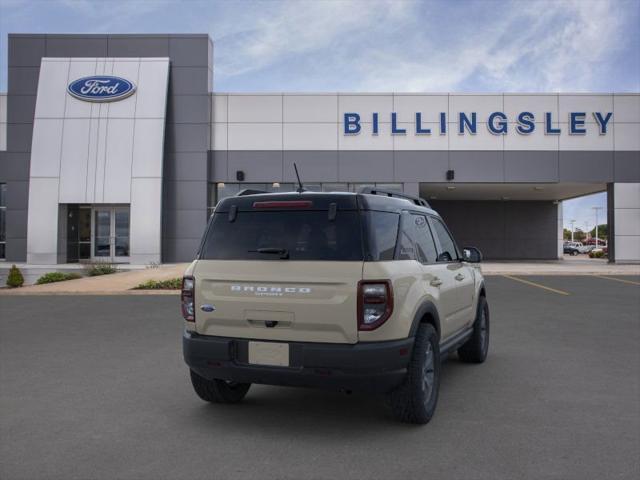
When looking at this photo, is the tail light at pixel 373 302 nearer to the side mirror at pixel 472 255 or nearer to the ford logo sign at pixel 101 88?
the side mirror at pixel 472 255

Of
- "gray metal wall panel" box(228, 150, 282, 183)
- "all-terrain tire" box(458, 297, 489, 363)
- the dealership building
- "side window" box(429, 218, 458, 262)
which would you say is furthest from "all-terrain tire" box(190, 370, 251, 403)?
"gray metal wall panel" box(228, 150, 282, 183)

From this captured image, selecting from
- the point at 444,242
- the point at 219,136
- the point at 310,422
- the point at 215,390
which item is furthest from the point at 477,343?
the point at 219,136

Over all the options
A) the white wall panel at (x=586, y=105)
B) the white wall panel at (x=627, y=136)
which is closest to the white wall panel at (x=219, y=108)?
the white wall panel at (x=586, y=105)

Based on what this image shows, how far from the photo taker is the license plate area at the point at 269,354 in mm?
3998

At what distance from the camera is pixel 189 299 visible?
4371 mm

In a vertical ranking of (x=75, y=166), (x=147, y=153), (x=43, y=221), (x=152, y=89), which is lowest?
(x=43, y=221)

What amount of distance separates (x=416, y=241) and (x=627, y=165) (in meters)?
25.2

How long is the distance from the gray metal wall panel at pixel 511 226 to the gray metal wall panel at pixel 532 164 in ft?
37.0

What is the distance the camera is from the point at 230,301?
417 centimetres

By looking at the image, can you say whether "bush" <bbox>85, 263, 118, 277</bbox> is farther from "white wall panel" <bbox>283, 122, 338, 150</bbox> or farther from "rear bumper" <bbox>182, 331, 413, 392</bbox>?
"rear bumper" <bbox>182, 331, 413, 392</bbox>

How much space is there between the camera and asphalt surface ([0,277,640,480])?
354 centimetres

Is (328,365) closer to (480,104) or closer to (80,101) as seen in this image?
(480,104)

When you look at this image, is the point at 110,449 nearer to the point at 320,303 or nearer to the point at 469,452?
the point at 320,303

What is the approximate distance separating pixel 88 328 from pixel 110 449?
219 inches
